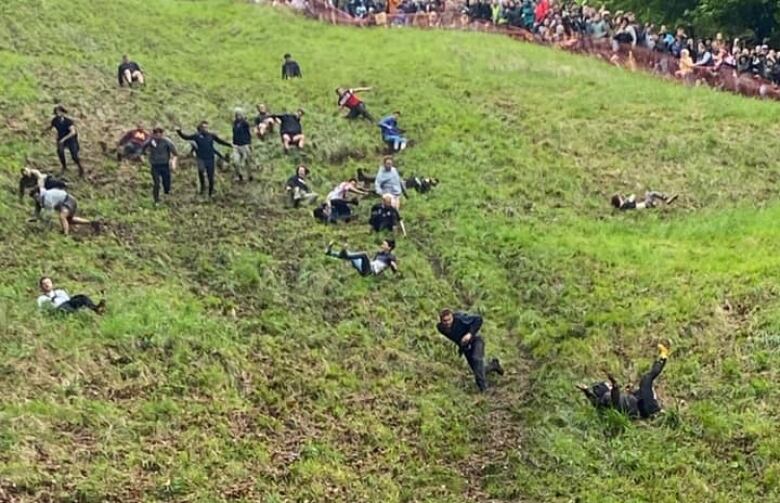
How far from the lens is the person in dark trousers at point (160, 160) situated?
2305 centimetres

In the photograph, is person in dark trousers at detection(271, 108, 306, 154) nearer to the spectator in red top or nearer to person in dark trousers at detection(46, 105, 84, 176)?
the spectator in red top

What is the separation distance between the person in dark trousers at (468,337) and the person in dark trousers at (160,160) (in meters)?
9.13

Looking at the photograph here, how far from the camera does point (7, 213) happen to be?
2152cm

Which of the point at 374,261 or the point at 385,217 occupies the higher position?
the point at 385,217

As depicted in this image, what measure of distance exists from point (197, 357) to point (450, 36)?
23.2m

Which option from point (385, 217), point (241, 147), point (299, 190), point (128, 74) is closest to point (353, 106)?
point (241, 147)

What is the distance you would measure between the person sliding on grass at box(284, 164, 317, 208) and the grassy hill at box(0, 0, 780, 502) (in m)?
0.49

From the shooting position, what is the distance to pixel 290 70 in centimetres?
3328

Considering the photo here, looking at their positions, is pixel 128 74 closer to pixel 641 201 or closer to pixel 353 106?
pixel 353 106

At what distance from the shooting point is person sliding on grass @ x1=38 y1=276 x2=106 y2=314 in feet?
58.3

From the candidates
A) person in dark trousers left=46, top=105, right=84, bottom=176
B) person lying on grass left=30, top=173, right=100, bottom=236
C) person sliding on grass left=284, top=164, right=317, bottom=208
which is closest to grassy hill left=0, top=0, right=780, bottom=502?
person lying on grass left=30, top=173, right=100, bottom=236

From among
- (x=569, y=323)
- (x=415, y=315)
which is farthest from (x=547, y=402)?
(x=415, y=315)

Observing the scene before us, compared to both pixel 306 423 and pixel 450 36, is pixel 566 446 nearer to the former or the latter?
pixel 306 423

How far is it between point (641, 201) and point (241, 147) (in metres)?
10.1
